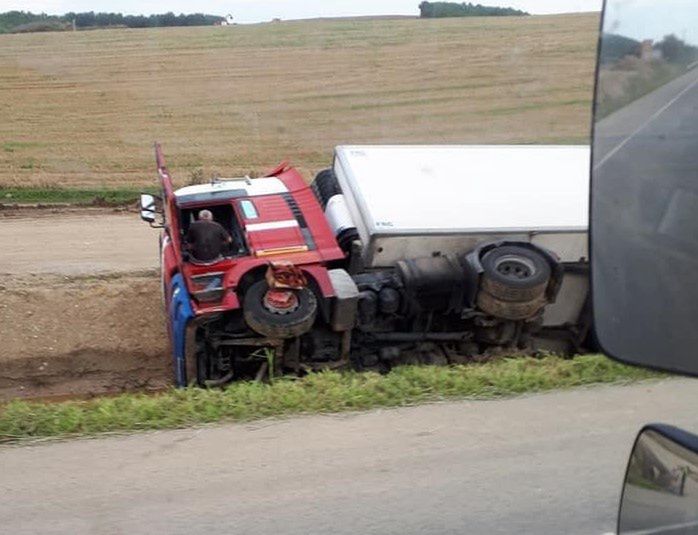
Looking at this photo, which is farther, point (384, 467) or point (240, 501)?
point (384, 467)

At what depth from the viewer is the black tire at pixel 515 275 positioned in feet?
31.6

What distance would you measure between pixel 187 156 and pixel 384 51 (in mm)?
9609

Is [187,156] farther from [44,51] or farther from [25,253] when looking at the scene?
[44,51]

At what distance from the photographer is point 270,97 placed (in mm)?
28562

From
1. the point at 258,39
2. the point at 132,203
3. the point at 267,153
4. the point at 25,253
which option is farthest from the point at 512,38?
the point at 25,253

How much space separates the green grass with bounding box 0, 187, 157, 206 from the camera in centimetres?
2102

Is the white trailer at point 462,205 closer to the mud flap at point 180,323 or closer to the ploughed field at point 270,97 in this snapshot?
the mud flap at point 180,323

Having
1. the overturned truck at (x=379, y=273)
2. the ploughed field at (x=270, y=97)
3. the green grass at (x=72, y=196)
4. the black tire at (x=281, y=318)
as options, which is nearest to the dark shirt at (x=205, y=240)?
the overturned truck at (x=379, y=273)

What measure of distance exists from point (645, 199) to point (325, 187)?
33.7 ft

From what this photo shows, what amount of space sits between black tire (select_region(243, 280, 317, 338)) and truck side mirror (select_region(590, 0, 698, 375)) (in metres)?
7.37

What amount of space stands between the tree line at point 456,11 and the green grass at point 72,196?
721 inches

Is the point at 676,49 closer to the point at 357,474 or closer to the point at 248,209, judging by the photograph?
the point at 357,474

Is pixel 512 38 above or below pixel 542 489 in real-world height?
above

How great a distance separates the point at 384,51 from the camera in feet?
105
